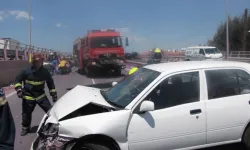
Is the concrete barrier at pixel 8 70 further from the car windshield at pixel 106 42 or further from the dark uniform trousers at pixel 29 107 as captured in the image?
the dark uniform trousers at pixel 29 107

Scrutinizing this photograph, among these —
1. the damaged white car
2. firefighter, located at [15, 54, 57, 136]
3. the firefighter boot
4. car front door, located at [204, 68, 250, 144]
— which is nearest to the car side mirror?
the damaged white car

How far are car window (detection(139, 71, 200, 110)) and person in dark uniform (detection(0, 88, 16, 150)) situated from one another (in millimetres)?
1978

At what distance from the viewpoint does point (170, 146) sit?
14.4 feet

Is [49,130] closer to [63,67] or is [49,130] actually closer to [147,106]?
[147,106]

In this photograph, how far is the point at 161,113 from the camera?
4.34 metres

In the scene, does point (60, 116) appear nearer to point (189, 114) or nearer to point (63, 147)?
point (63, 147)

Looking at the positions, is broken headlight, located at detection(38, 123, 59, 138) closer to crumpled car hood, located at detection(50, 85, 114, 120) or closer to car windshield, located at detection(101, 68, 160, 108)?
crumpled car hood, located at detection(50, 85, 114, 120)

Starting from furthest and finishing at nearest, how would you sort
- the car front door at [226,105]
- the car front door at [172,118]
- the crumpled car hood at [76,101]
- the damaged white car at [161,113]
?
the car front door at [226,105], the crumpled car hood at [76,101], the car front door at [172,118], the damaged white car at [161,113]

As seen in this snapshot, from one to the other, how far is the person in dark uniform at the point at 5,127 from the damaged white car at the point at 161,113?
1012 mm

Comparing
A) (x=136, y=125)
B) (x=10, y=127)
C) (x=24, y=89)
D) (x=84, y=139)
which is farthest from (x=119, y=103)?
(x=24, y=89)

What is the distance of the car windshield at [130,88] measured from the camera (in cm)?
454

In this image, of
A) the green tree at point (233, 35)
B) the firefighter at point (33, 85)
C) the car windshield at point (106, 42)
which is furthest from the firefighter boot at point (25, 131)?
the green tree at point (233, 35)

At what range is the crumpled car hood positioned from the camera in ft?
14.3

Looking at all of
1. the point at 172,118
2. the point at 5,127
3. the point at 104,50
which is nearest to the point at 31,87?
the point at 172,118
